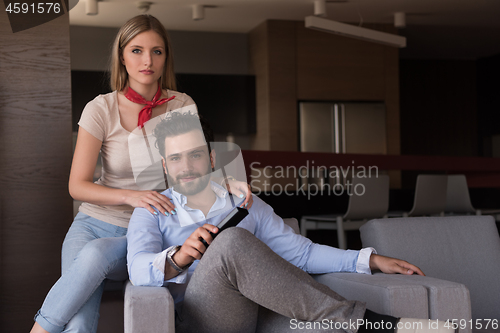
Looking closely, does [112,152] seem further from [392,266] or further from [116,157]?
[392,266]

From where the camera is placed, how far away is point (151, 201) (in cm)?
163

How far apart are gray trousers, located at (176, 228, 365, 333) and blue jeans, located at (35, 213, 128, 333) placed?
0.30 m

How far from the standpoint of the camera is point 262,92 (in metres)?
6.03

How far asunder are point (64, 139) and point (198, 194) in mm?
821

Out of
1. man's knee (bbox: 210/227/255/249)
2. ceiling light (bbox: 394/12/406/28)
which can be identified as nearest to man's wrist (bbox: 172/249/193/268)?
man's knee (bbox: 210/227/255/249)

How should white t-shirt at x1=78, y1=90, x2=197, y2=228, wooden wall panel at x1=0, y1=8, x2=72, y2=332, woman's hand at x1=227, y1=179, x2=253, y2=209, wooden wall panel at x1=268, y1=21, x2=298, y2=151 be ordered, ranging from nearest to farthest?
woman's hand at x1=227, y1=179, x2=253, y2=209, white t-shirt at x1=78, y1=90, x2=197, y2=228, wooden wall panel at x1=0, y1=8, x2=72, y2=332, wooden wall panel at x1=268, y1=21, x2=298, y2=151

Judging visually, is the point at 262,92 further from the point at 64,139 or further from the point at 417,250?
the point at 417,250

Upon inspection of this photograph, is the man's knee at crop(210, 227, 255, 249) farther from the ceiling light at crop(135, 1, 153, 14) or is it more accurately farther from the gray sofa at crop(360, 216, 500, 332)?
the ceiling light at crop(135, 1, 153, 14)

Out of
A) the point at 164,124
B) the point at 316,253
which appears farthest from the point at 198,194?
the point at 316,253

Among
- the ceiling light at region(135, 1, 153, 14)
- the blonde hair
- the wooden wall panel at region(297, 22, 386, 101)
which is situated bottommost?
the blonde hair

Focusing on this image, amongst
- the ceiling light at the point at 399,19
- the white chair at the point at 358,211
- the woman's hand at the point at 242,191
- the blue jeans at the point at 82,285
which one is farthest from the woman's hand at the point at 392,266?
the ceiling light at the point at 399,19

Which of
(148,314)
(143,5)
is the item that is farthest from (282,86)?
(148,314)

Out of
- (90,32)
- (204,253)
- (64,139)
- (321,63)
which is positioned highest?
(90,32)

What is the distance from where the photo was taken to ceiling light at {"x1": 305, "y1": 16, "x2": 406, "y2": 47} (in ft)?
14.2
